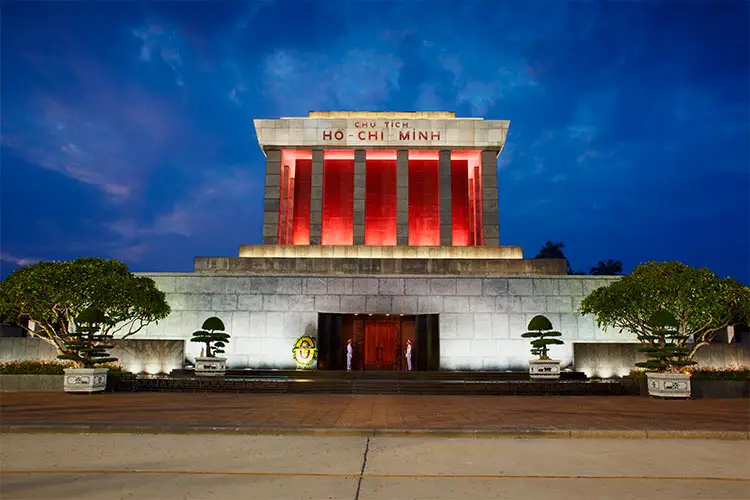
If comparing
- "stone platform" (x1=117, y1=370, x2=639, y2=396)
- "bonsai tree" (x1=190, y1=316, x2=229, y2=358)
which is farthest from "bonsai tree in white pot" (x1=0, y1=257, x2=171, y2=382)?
"bonsai tree" (x1=190, y1=316, x2=229, y2=358)

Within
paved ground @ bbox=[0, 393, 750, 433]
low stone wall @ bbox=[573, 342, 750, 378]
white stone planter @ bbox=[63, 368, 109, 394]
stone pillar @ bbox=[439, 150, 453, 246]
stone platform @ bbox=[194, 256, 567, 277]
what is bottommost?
paved ground @ bbox=[0, 393, 750, 433]

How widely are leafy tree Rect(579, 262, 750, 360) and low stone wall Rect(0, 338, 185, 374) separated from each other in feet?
75.8

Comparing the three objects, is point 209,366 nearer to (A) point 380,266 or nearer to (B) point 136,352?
(B) point 136,352

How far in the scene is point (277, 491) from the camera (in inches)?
302

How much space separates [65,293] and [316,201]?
18892 mm

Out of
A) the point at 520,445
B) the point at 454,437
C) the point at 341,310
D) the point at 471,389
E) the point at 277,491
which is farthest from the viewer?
the point at 341,310

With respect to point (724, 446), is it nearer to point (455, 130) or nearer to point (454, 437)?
point (454, 437)

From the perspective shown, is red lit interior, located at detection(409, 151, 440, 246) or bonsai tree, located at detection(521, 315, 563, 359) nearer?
bonsai tree, located at detection(521, 315, 563, 359)

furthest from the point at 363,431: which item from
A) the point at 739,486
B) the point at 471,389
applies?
the point at 471,389

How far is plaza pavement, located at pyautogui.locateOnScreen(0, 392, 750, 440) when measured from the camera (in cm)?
1281

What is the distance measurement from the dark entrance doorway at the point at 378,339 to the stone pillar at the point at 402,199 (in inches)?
273

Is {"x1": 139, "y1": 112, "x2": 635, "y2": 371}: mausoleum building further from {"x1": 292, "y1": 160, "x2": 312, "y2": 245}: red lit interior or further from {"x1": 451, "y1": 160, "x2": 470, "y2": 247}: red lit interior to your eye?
{"x1": 451, "y1": 160, "x2": 470, "y2": 247}: red lit interior

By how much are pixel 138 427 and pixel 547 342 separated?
2022cm

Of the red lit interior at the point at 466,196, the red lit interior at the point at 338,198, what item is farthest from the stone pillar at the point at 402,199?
the red lit interior at the point at 466,196
